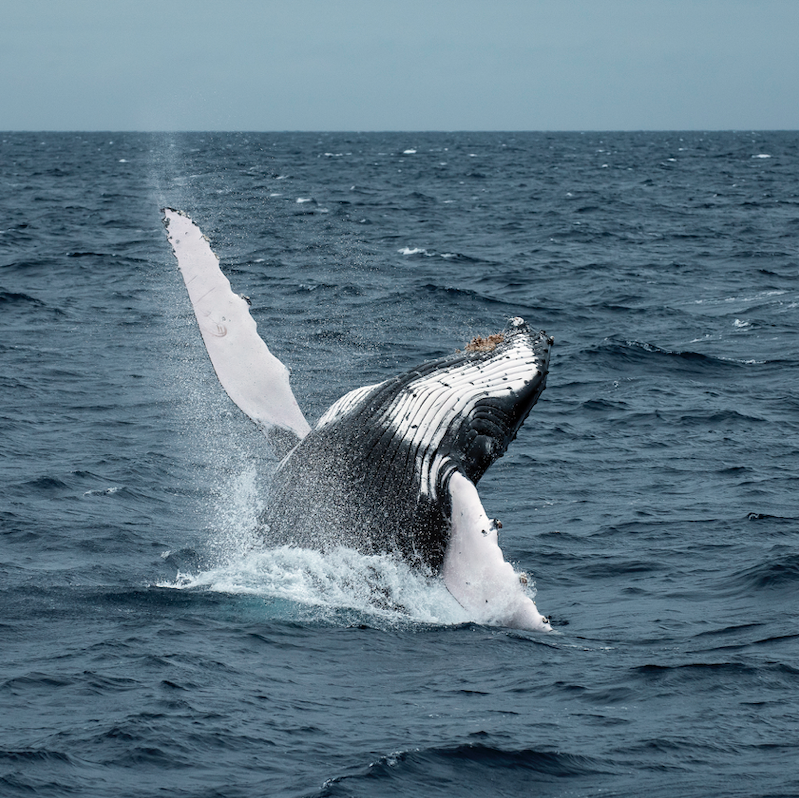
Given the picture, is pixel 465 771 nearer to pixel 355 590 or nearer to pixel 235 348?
pixel 355 590

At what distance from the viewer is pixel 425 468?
10.4 meters

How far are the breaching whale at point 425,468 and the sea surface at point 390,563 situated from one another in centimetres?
28

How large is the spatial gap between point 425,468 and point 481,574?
1173mm

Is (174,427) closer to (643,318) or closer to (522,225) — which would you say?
(643,318)

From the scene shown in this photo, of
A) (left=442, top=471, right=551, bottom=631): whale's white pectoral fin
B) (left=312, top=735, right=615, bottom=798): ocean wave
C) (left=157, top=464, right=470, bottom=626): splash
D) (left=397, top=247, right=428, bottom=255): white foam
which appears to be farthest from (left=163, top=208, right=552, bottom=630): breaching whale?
(left=397, top=247, right=428, bottom=255): white foam

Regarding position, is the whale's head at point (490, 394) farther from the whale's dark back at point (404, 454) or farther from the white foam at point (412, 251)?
the white foam at point (412, 251)

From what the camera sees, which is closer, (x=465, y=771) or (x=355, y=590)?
(x=465, y=771)

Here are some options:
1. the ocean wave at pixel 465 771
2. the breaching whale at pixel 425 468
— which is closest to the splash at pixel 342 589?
the breaching whale at pixel 425 468

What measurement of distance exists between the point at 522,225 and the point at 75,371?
29744 millimetres

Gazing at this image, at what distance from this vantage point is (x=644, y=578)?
12.4m

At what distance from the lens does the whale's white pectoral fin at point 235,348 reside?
470 inches

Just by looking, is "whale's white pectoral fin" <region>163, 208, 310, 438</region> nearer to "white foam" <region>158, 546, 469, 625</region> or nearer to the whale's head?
"white foam" <region>158, 546, 469, 625</region>

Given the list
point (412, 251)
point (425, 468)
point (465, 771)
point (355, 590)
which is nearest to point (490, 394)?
point (425, 468)

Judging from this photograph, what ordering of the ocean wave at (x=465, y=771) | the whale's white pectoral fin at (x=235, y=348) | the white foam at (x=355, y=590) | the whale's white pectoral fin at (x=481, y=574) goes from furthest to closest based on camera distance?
the whale's white pectoral fin at (x=235, y=348) < the white foam at (x=355, y=590) < the whale's white pectoral fin at (x=481, y=574) < the ocean wave at (x=465, y=771)
